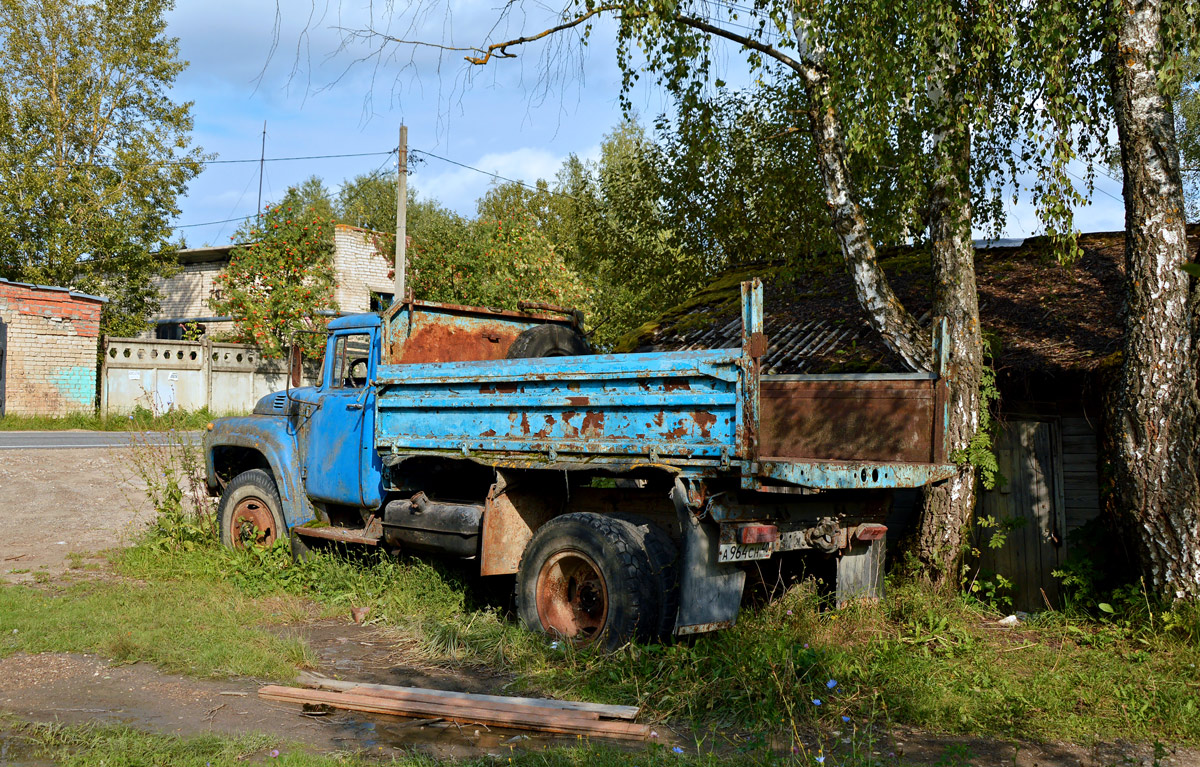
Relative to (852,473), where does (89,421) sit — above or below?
above

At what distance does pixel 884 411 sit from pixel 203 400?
1899 centimetres

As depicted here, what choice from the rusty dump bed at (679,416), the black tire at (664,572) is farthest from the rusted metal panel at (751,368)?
the black tire at (664,572)

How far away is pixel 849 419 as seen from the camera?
22.6 ft

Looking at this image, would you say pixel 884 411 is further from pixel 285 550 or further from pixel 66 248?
pixel 66 248

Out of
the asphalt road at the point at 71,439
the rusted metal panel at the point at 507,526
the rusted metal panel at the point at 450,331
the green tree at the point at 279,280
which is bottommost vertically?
the rusted metal panel at the point at 507,526

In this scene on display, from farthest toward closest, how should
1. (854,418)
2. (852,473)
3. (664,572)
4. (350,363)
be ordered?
(350,363)
(854,418)
(664,572)
(852,473)

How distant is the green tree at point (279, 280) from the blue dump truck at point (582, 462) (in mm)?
14662

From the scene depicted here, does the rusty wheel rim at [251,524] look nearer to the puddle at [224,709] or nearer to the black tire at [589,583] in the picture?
the puddle at [224,709]

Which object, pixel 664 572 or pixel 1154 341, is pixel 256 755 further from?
pixel 1154 341

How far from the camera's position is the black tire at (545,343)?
758 cm

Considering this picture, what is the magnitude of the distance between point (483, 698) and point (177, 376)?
19076 millimetres

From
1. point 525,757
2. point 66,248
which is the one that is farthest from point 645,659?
point 66,248

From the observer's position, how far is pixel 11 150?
24.4 metres

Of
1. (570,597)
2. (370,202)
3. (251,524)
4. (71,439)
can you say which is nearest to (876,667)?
(570,597)
